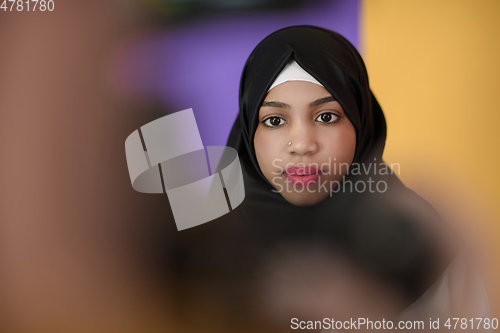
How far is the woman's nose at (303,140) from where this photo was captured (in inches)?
37.3

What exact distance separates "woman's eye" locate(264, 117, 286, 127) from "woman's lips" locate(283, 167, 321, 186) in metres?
0.12

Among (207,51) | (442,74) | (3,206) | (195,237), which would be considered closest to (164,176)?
(195,237)

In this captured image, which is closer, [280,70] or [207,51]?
[280,70]

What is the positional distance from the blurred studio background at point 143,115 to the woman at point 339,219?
6cm

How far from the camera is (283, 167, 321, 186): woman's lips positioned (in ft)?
3.24

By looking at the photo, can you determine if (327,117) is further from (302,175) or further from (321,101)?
(302,175)

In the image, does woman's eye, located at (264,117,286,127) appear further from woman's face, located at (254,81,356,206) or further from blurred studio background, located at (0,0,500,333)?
blurred studio background, located at (0,0,500,333)

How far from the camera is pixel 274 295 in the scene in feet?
3.50

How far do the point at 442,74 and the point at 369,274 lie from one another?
23.5 inches

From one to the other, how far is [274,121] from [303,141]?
0.09 metres

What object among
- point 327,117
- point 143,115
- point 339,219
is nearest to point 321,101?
point 327,117

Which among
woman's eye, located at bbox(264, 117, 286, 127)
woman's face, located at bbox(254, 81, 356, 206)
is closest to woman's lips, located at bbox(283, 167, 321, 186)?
woman's face, located at bbox(254, 81, 356, 206)

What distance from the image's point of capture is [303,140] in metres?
0.95

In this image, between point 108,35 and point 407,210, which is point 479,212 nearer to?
point 407,210
